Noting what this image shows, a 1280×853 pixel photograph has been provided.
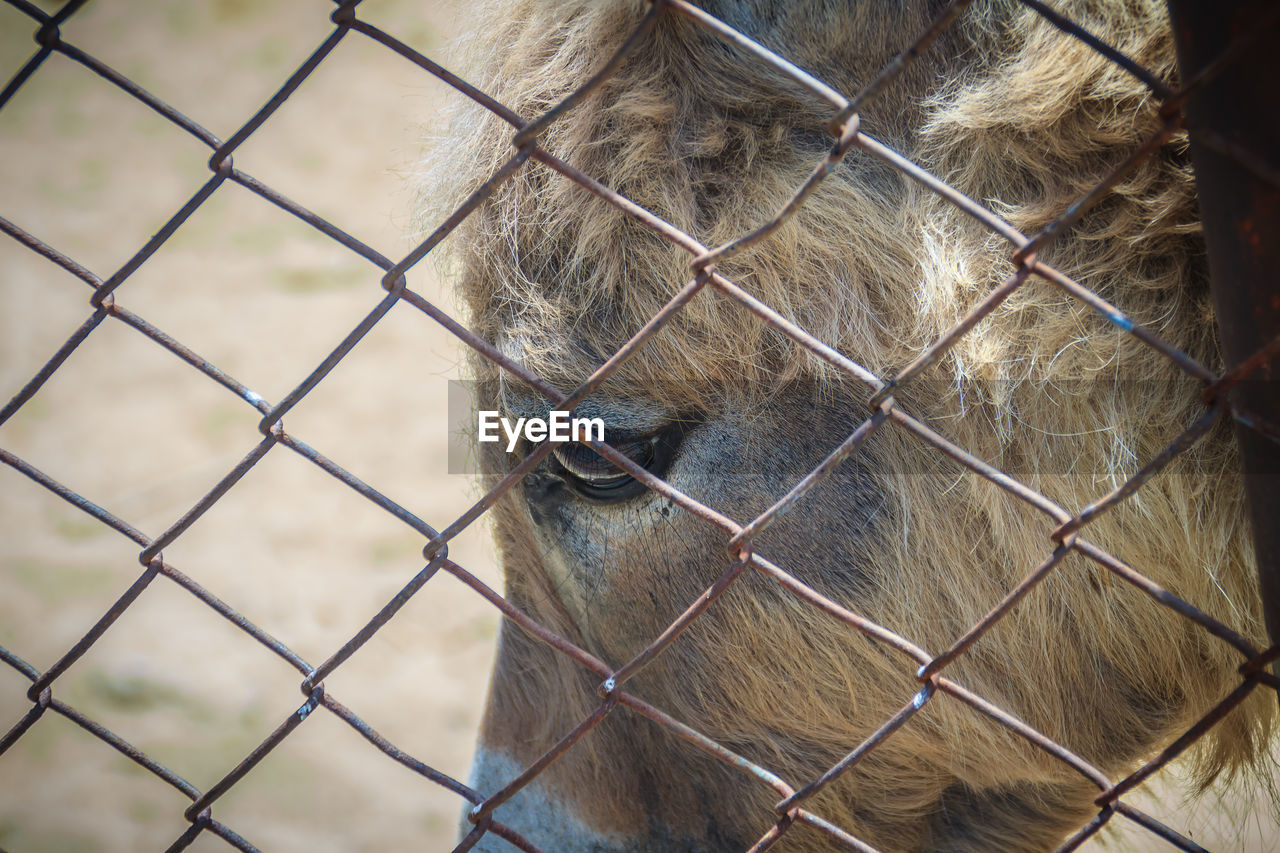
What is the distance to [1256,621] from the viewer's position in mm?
1659

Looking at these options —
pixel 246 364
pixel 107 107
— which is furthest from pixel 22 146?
pixel 246 364

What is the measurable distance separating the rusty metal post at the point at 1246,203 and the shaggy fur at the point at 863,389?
20.7 inches

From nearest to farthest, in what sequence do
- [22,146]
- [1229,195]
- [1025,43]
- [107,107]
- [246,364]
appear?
[1229,195] < [1025,43] < [246,364] < [22,146] < [107,107]

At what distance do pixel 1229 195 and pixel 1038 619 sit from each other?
99 cm

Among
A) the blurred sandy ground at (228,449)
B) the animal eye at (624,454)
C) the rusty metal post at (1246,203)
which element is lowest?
the rusty metal post at (1246,203)

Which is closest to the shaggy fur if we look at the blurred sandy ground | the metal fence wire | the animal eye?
the animal eye

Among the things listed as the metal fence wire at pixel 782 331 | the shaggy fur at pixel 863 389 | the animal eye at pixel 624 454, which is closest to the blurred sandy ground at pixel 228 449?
the shaggy fur at pixel 863 389

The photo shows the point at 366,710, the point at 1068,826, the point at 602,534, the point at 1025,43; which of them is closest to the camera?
the point at 1025,43

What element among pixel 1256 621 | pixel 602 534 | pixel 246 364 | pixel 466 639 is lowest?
pixel 1256 621

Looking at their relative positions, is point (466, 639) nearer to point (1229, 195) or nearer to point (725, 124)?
point (725, 124)

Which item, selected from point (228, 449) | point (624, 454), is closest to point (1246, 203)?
point (624, 454)

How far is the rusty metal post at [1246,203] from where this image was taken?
85 centimetres

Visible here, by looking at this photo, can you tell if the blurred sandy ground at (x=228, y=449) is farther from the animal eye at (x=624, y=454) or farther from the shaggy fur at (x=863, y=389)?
the animal eye at (x=624, y=454)

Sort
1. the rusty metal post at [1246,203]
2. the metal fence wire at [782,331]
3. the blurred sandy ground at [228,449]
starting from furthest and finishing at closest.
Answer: the blurred sandy ground at [228,449] < the metal fence wire at [782,331] < the rusty metal post at [1246,203]
